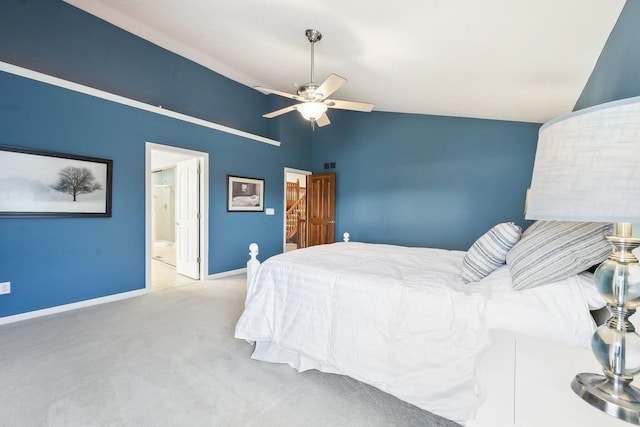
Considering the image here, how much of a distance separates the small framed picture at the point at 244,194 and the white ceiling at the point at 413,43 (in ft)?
5.96

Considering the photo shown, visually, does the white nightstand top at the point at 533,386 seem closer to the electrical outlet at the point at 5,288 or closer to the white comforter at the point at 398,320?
the white comforter at the point at 398,320

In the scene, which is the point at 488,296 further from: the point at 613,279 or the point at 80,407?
the point at 80,407

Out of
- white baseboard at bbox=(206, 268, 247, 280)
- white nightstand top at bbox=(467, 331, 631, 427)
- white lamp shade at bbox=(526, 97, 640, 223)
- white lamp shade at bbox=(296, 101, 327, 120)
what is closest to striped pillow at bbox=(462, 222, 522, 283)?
white nightstand top at bbox=(467, 331, 631, 427)

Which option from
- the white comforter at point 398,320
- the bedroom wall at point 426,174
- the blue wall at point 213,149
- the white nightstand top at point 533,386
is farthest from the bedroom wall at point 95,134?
the white nightstand top at point 533,386

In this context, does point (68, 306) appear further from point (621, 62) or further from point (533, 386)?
point (621, 62)

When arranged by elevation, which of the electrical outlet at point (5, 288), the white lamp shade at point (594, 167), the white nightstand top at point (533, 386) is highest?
the white lamp shade at point (594, 167)

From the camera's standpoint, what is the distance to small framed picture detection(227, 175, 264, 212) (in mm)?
4711

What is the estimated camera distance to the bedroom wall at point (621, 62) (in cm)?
145

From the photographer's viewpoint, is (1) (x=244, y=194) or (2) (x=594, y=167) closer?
(2) (x=594, y=167)

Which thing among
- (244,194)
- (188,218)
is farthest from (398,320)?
(188,218)

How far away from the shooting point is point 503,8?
6.15 ft

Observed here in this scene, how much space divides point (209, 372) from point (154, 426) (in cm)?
49

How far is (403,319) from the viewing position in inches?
60.4

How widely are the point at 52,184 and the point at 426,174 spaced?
16.5 feet
